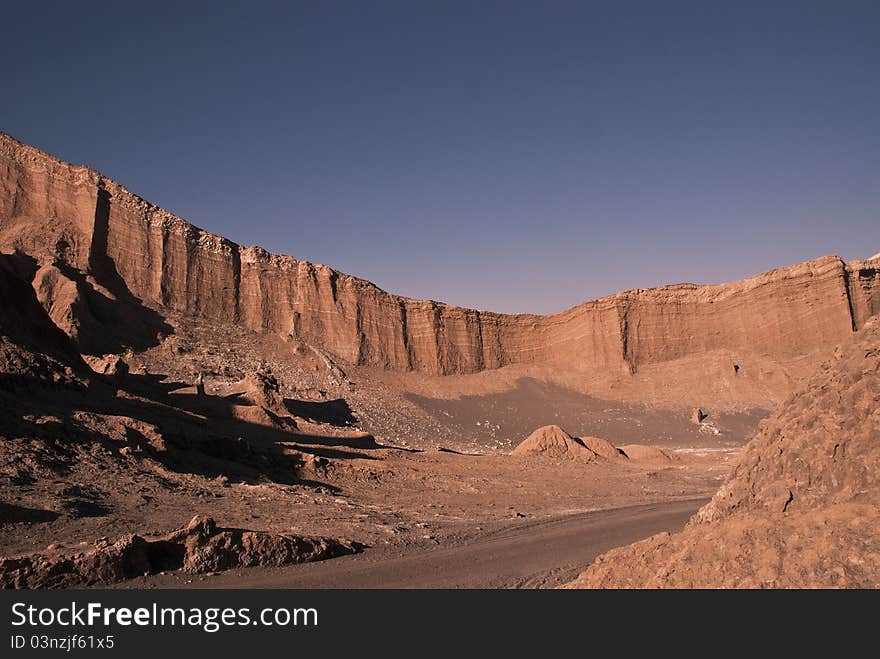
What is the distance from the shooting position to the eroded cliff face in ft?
142

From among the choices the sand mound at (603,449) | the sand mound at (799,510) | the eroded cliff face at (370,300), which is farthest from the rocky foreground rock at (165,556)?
the eroded cliff face at (370,300)

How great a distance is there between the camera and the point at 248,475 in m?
15.8

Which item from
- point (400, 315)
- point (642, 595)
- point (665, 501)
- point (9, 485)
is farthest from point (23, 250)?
point (642, 595)

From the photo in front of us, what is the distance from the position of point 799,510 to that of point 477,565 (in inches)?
198

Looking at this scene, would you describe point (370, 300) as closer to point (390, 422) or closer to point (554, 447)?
point (390, 422)

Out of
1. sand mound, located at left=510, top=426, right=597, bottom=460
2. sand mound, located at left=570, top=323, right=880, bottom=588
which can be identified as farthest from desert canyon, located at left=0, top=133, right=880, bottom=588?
sand mound, located at left=510, top=426, right=597, bottom=460

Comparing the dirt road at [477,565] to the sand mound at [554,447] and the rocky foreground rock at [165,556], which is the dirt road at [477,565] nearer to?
the rocky foreground rock at [165,556]

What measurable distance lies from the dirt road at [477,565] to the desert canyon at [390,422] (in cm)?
8

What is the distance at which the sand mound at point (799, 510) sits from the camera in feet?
16.6

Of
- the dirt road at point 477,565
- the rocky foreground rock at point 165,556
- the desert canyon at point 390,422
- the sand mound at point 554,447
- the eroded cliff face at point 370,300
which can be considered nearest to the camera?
the desert canyon at point 390,422

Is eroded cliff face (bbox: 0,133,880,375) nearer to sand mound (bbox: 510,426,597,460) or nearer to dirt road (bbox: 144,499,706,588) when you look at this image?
sand mound (bbox: 510,426,597,460)

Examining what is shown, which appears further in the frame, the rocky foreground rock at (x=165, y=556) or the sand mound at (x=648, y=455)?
the sand mound at (x=648, y=455)

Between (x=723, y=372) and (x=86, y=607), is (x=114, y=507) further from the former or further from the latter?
(x=723, y=372)

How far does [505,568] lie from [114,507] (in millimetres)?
7090
